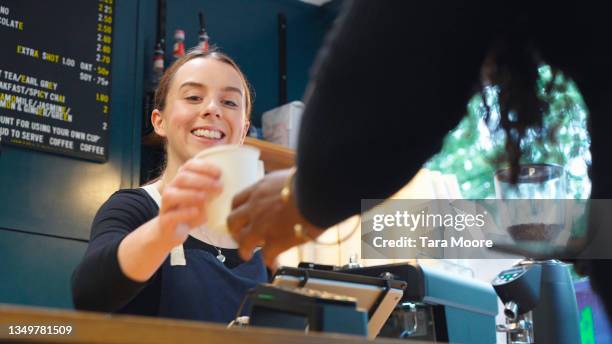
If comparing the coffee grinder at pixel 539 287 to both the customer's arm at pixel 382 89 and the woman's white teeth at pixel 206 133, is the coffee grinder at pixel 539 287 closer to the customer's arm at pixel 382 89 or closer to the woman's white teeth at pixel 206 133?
the woman's white teeth at pixel 206 133

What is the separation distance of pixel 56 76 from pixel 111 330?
2.76m

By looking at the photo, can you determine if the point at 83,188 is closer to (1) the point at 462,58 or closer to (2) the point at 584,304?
(2) the point at 584,304

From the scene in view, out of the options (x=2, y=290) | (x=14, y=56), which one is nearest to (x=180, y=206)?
(x=2, y=290)

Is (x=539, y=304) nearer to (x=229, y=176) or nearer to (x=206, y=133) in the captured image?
(x=206, y=133)

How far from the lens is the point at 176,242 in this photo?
4.34 feet

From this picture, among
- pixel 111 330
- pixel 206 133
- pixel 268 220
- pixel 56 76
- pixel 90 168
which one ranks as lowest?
pixel 111 330

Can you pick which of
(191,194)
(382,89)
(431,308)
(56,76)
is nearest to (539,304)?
(431,308)

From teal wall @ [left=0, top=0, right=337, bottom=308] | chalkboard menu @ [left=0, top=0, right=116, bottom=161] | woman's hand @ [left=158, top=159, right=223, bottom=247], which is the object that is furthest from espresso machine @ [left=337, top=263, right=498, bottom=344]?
chalkboard menu @ [left=0, top=0, right=116, bottom=161]

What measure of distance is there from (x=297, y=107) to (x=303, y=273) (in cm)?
222

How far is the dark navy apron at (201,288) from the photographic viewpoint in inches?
71.3

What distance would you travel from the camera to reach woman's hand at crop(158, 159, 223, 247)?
3.35 ft

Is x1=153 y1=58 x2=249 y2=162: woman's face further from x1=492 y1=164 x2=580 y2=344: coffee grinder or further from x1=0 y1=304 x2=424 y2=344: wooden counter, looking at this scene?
x1=0 y1=304 x2=424 y2=344: wooden counter

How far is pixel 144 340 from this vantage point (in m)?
0.69

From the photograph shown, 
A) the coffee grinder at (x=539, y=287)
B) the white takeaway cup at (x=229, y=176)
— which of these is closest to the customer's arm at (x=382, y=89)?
the white takeaway cup at (x=229, y=176)
